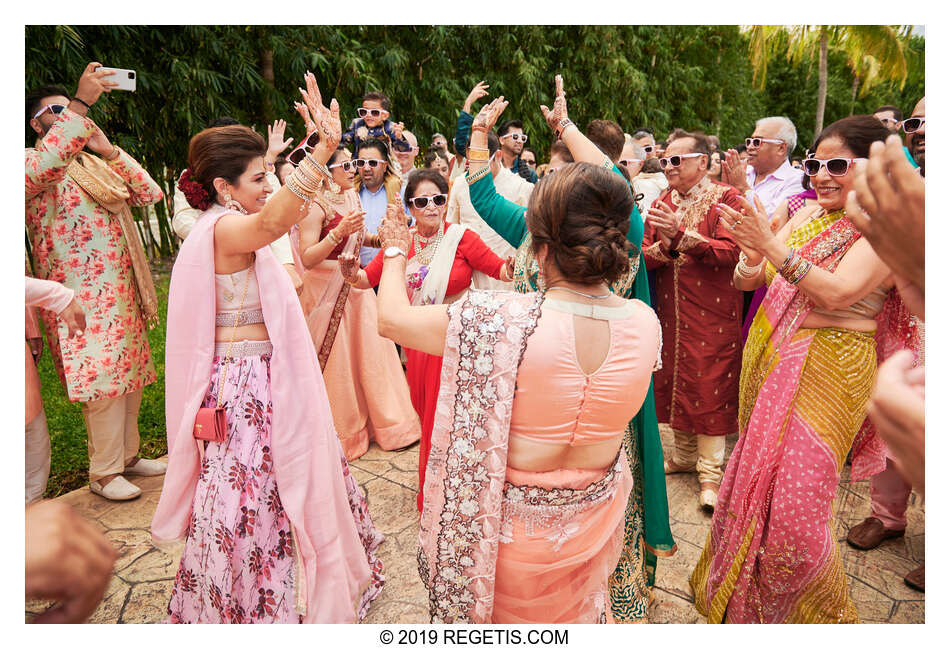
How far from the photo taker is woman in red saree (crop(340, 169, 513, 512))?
2866mm

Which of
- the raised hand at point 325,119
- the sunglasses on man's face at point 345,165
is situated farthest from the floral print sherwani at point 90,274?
the raised hand at point 325,119

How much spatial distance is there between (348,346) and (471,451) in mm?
2627

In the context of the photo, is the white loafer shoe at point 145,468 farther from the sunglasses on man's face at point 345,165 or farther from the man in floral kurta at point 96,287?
the sunglasses on man's face at point 345,165

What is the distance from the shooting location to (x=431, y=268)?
304 centimetres

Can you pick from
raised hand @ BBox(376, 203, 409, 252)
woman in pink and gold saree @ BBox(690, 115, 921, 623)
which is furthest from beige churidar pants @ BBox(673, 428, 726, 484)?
raised hand @ BBox(376, 203, 409, 252)

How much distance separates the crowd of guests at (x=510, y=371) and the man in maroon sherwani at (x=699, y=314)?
0.02 m

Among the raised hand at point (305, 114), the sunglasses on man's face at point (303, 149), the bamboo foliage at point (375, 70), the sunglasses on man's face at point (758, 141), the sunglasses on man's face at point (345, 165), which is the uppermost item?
the bamboo foliage at point (375, 70)

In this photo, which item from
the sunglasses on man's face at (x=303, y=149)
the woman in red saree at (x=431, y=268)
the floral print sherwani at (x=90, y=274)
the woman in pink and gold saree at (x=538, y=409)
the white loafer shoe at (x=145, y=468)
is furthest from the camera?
the white loafer shoe at (x=145, y=468)

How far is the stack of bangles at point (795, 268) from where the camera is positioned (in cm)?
208

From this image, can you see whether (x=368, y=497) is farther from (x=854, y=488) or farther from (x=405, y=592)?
(x=854, y=488)

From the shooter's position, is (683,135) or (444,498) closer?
(444,498)

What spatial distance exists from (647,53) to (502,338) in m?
16.2
